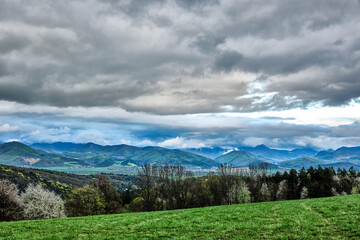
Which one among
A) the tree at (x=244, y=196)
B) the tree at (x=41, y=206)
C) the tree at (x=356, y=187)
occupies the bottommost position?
the tree at (x=244, y=196)

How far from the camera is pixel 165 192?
287 ft

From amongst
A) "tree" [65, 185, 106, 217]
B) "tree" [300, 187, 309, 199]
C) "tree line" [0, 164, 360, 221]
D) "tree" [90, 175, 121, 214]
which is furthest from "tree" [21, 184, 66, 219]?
"tree" [300, 187, 309, 199]

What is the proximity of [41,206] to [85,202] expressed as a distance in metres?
13.2

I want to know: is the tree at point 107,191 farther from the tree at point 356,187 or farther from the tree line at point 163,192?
the tree at point 356,187

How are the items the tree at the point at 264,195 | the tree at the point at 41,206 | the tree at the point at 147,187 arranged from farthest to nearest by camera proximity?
the tree at the point at 264,195
the tree at the point at 147,187
the tree at the point at 41,206

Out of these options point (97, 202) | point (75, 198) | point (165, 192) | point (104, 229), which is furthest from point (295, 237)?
point (165, 192)

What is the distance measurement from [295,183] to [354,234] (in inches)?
4220

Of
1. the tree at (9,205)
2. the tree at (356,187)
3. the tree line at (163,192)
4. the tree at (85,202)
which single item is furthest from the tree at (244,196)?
the tree at (9,205)

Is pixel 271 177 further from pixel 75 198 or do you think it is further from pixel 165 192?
pixel 75 198

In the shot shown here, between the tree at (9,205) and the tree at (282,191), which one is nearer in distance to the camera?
the tree at (9,205)

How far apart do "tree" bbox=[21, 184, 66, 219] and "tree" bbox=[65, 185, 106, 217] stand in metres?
3.27

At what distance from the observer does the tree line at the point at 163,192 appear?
68750mm

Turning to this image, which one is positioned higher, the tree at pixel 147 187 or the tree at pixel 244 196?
the tree at pixel 147 187

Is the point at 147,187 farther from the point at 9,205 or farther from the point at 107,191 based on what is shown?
the point at 9,205
